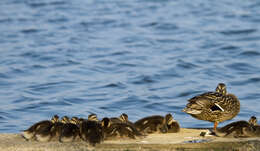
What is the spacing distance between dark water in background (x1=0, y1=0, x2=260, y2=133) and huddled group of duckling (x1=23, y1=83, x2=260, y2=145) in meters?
2.86

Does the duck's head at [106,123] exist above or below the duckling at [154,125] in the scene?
below

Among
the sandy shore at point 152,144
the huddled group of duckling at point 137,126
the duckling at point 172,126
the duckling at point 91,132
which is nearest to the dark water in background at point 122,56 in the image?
the duckling at point 172,126

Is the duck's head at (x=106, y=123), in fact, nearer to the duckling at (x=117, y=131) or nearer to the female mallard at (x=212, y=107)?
the duckling at (x=117, y=131)

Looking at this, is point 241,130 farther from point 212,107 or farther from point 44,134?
point 44,134

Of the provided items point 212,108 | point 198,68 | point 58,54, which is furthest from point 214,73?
point 212,108

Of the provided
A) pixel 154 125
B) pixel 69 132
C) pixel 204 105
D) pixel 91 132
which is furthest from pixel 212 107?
pixel 69 132

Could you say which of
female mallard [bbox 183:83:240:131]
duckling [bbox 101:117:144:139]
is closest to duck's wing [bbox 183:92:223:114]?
female mallard [bbox 183:83:240:131]

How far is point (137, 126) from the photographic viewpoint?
8.38m

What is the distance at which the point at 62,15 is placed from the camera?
21.9 m

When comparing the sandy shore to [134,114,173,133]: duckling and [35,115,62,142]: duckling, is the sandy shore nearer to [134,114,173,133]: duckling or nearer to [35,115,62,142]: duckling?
[35,115,62,142]: duckling

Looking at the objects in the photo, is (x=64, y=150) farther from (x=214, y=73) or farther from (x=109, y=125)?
(x=214, y=73)

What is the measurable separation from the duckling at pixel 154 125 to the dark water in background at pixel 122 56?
278 centimetres

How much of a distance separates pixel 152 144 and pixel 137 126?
1.11 meters

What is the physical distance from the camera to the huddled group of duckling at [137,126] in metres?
7.31
